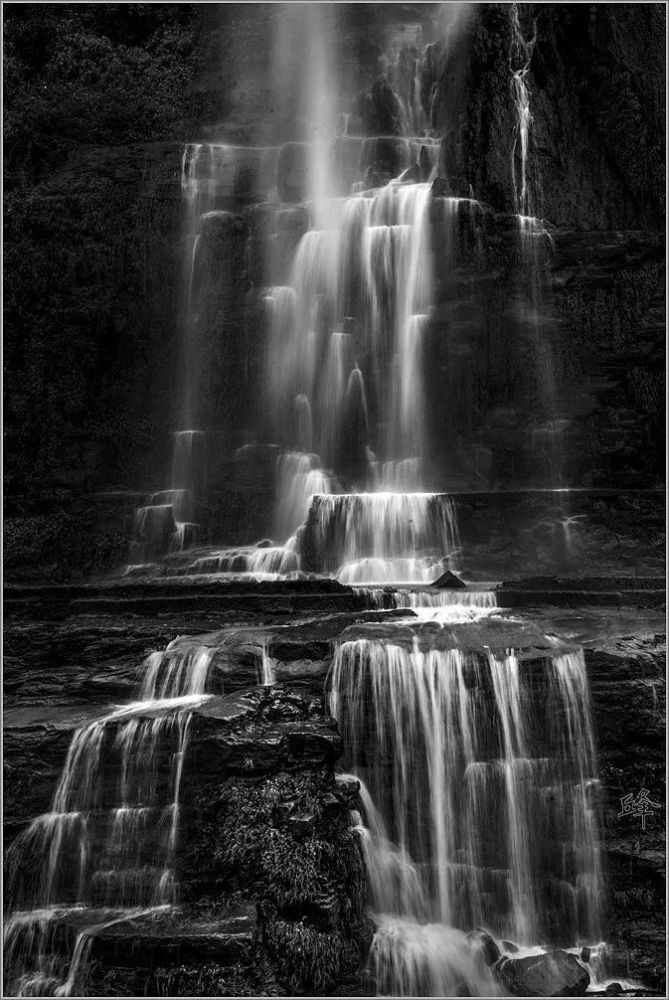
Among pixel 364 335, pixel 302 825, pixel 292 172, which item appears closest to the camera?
pixel 302 825

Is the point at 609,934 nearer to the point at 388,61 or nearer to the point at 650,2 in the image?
the point at 650,2

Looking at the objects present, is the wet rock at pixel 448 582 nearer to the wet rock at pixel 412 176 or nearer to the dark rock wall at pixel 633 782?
the dark rock wall at pixel 633 782

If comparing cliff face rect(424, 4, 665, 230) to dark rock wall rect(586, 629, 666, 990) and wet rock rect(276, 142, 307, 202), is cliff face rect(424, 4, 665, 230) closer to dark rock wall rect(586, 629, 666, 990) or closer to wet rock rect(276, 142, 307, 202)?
wet rock rect(276, 142, 307, 202)

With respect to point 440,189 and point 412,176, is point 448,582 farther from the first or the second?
point 412,176

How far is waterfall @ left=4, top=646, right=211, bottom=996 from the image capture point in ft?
27.2

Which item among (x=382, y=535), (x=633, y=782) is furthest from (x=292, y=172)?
(x=633, y=782)

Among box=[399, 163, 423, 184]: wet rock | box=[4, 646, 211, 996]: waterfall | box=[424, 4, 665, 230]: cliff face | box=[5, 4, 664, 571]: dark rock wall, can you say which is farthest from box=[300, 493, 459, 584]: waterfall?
box=[399, 163, 423, 184]: wet rock

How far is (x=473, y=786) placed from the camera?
32.2 feet

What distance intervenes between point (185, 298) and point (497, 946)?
18.0 meters

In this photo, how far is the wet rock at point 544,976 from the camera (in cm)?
807
